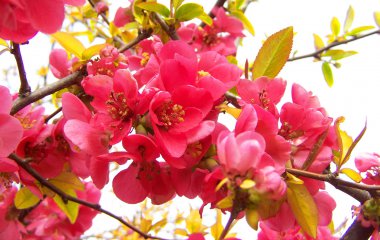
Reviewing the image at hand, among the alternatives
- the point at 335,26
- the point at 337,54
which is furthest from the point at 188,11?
the point at 335,26

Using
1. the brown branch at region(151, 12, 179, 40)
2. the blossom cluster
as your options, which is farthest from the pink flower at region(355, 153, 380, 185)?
the brown branch at region(151, 12, 179, 40)

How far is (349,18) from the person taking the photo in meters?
2.01

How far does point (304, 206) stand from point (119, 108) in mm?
417

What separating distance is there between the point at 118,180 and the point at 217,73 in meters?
0.32

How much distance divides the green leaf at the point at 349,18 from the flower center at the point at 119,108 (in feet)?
4.95

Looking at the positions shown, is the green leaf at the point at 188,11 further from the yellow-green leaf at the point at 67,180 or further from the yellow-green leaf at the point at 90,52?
the yellow-green leaf at the point at 67,180

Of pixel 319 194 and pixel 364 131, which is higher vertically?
pixel 364 131

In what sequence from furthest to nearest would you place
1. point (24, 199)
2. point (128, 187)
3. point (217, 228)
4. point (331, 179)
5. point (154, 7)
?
point (217, 228) < point (24, 199) < point (154, 7) < point (128, 187) < point (331, 179)

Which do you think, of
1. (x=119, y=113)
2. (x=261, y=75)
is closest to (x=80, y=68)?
(x=119, y=113)

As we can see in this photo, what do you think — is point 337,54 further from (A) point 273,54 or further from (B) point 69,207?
(B) point 69,207

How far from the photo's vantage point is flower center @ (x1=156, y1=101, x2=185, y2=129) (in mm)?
828

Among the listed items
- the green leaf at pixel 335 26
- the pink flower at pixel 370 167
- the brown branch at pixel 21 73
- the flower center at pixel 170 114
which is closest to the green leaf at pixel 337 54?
the green leaf at pixel 335 26

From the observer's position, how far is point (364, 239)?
956 mm

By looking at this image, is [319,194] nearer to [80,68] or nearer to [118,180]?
[118,180]
